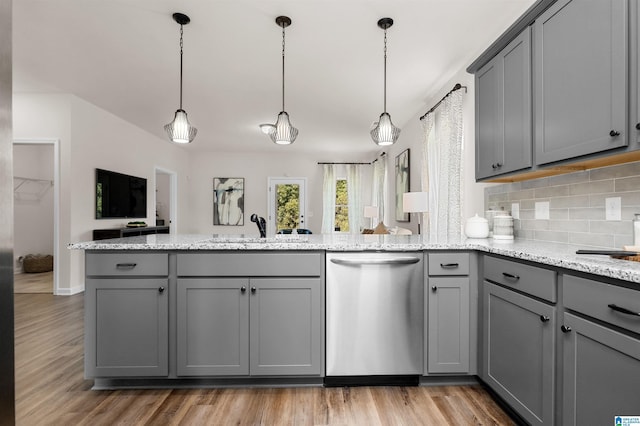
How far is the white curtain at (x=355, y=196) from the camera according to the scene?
879 cm

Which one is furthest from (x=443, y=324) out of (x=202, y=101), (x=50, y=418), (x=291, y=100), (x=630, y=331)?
(x=202, y=101)

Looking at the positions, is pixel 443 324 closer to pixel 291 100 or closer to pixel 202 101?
pixel 291 100

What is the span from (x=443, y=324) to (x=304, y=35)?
8.61ft

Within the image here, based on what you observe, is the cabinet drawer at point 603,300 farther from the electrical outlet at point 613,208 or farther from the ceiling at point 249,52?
the ceiling at point 249,52

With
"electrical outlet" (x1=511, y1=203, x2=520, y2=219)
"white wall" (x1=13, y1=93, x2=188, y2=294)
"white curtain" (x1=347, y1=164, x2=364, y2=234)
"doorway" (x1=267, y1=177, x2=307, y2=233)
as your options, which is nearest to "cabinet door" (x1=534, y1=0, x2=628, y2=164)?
"electrical outlet" (x1=511, y1=203, x2=520, y2=219)

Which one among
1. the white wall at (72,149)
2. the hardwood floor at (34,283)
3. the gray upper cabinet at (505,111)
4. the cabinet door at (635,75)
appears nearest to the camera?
the cabinet door at (635,75)

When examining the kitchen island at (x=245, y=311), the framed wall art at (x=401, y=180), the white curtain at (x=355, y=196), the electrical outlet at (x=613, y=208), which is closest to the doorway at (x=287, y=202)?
the white curtain at (x=355, y=196)

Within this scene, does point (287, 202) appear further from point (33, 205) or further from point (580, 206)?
point (580, 206)

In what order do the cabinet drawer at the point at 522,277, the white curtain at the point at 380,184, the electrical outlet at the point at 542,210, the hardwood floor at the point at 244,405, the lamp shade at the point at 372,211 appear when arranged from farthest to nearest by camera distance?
the white curtain at the point at 380,184, the lamp shade at the point at 372,211, the electrical outlet at the point at 542,210, the hardwood floor at the point at 244,405, the cabinet drawer at the point at 522,277

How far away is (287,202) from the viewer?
29.1 feet

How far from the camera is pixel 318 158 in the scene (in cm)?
893

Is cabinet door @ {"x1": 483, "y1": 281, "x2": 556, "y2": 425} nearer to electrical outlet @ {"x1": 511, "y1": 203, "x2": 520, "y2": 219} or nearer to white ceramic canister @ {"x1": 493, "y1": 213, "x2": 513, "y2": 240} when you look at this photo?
white ceramic canister @ {"x1": 493, "y1": 213, "x2": 513, "y2": 240}

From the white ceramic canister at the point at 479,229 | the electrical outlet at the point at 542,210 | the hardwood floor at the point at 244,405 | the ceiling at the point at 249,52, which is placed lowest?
the hardwood floor at the point at 244,405

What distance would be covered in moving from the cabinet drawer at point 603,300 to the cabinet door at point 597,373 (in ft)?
0.14
